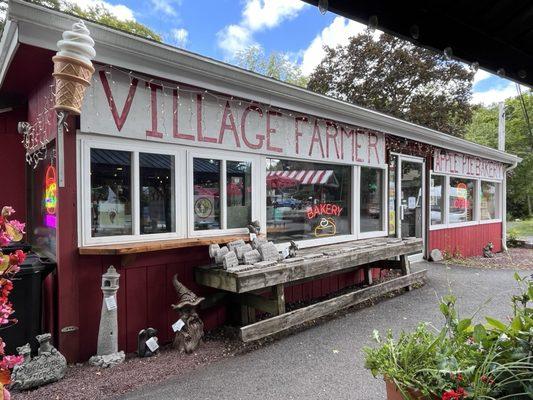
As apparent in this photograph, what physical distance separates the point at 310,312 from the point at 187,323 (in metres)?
1.35

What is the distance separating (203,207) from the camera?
3.88 meters

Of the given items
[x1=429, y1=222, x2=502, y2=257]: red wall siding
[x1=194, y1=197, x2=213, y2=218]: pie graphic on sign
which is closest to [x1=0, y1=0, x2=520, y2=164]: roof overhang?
[x1=194, y1=197, x2=213, y2=218]: pie graphic on sign

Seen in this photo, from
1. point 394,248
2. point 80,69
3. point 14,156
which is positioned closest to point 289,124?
A: point 394,248

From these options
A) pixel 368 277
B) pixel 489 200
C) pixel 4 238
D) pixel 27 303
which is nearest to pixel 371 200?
pixel 368 277

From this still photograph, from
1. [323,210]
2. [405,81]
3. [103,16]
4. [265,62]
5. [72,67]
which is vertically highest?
[265,62]

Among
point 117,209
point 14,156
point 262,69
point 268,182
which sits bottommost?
point 117,209

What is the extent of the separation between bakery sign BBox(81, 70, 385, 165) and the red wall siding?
14.1ft

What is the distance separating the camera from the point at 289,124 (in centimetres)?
474

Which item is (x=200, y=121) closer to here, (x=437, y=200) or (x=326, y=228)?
(x=326, y=228)

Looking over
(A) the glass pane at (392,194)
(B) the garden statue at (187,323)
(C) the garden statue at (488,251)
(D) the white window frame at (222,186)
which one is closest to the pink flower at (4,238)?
(B) the garden statue at (187,323)

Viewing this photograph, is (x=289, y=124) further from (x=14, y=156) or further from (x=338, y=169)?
(x=14, y=156)

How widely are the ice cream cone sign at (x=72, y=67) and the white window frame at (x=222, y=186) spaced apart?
1.41 m

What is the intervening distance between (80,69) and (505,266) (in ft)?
29.9

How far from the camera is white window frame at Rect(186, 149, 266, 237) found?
146 inches
